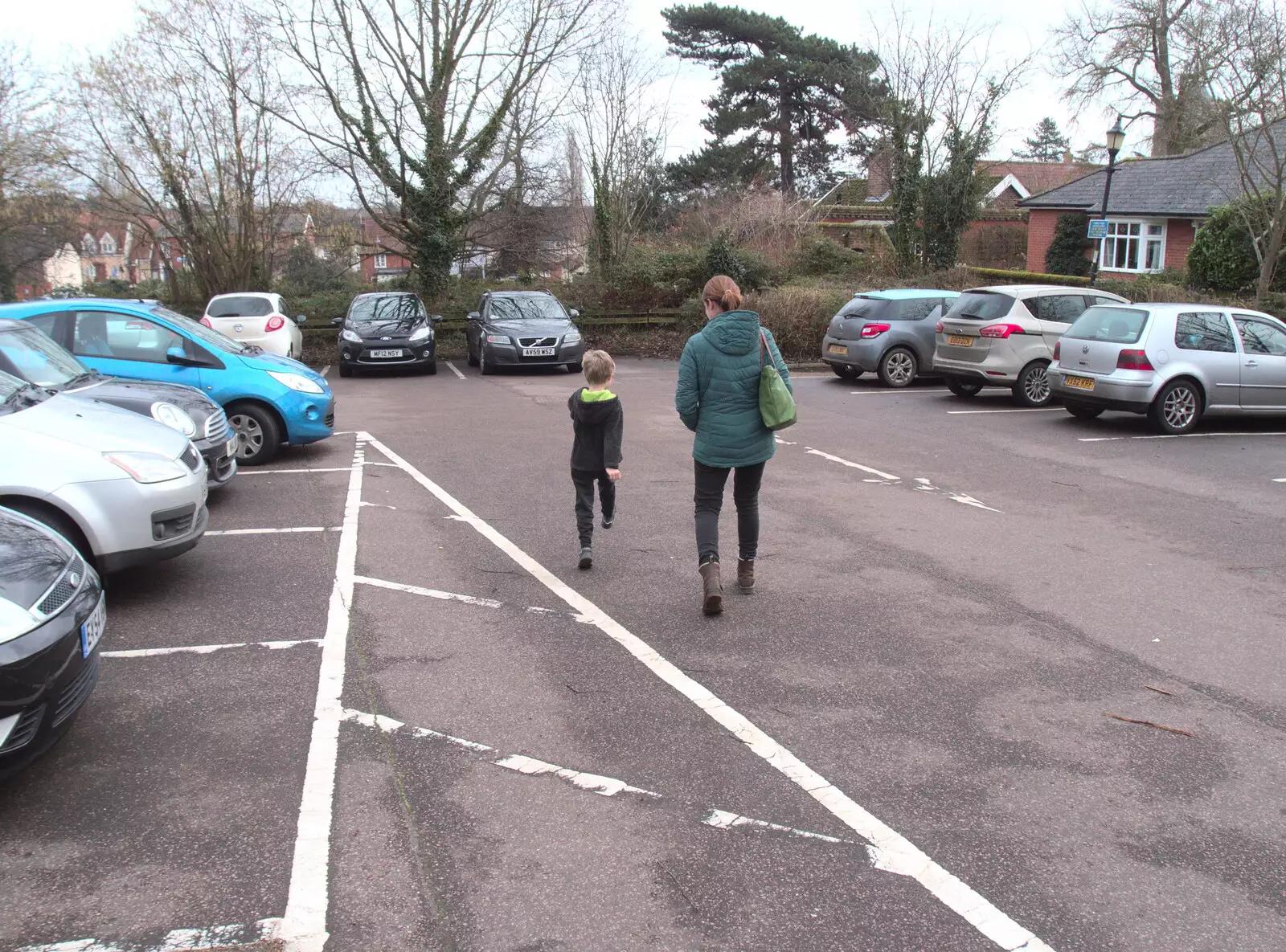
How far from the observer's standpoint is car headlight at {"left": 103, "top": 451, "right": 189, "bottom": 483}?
5566 mm

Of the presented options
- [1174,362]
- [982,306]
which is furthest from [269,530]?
[982,306]

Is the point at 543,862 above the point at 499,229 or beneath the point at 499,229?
beneath

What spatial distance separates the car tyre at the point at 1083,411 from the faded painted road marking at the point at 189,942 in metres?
12.4

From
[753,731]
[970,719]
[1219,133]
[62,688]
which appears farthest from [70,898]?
[1219,133]

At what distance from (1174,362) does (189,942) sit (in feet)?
40.2

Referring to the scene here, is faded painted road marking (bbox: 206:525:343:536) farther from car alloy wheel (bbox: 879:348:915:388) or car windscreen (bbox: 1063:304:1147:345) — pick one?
car alloy wheel (bbox: 879:348:915:388)

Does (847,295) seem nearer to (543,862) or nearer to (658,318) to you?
(658,318)

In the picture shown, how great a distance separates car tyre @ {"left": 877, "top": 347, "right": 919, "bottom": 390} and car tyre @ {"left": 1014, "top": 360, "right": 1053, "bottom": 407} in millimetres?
2601

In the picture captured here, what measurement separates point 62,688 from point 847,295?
20.2 metres

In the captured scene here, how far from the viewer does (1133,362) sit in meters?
12.0

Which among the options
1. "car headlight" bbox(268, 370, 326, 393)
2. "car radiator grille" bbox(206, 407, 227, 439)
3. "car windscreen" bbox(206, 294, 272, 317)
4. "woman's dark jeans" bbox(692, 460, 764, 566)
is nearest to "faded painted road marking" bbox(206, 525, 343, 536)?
"car radiator grille" bbox(206, 407, 227, 439)

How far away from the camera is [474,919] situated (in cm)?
290

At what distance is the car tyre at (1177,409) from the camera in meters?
12.1

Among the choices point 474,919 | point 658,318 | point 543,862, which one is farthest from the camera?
point 658,318
